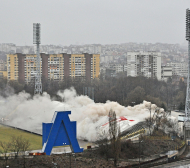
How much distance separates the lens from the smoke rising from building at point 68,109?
1200 inches

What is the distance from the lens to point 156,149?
25.5 metres

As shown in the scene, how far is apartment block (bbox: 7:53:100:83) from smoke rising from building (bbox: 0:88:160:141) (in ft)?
84.8

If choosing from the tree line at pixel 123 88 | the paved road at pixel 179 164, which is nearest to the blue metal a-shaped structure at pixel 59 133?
the paved road at pixel 179 164

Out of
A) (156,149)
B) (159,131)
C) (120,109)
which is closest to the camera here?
(156,149)

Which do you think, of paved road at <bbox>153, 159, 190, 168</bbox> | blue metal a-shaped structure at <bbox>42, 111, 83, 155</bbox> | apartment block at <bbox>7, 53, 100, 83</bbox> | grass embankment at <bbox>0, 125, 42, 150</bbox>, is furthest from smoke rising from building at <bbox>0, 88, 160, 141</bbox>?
apartment block at <bbox>7, 53, 100, 83</bbox>

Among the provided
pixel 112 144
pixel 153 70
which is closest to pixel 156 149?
pixel 112 144

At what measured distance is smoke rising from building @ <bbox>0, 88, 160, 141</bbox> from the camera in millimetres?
30486

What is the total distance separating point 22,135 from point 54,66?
133ft

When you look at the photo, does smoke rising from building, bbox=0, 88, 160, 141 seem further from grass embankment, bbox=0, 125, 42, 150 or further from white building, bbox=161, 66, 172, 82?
white building, bbox=161, 66, 172, 82

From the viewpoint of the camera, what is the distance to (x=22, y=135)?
30.1 m

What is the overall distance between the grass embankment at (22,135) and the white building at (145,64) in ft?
162

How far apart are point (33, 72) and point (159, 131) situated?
39.1m

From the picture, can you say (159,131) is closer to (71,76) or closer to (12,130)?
(12,130)

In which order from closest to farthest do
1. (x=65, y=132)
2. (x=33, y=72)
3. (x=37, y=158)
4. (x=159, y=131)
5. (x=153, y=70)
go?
(x=37, y=158) < (x=65, y=132) < (x=159, y=131) < (x=33, y=72) < (x=153, y=70)
